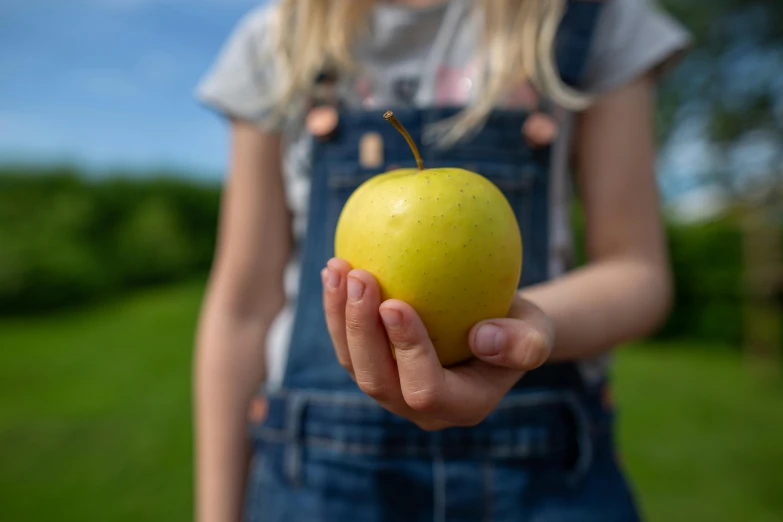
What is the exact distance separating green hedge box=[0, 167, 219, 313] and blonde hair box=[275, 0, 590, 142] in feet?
22.8

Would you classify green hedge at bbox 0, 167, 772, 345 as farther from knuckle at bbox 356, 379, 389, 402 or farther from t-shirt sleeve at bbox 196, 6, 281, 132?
knuckle at bbox 356, 379, 389, 402

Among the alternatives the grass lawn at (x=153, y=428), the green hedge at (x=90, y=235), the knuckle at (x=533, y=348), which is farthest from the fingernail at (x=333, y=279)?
the green hedge at (x=90, y=235)

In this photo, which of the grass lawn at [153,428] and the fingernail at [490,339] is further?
the grass lawn at [153,428]

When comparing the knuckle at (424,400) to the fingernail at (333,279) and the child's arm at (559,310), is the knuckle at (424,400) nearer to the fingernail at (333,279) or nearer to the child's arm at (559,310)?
the child's arm at (559,310)

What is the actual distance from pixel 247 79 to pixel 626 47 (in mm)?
728

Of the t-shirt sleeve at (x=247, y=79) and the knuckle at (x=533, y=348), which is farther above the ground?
the t-shirt sleeve at (x=247, y=79)

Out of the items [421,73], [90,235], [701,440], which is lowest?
[701,440]

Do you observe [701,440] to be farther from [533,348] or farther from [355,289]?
[355,289]

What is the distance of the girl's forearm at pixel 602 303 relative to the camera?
0.98 m

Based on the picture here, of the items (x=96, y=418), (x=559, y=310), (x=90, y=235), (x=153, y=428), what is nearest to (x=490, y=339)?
(x=559, y=310)

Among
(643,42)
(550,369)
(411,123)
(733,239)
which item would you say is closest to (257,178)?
(411,123)

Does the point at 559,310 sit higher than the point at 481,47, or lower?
lower

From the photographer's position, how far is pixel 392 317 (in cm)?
70

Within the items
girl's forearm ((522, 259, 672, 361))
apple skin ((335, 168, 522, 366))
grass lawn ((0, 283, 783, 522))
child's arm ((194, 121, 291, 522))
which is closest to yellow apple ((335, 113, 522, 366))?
apple skin ((335, 168, 522, 366))
